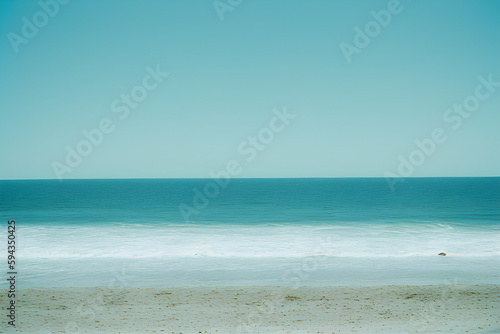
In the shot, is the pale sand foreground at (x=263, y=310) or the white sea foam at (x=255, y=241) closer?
the pale sand foreground at (x=263, y=310)

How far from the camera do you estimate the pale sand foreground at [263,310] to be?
8.06 metres

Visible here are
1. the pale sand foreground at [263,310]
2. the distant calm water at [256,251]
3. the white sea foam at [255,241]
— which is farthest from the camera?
the white sea foam at [255,241]

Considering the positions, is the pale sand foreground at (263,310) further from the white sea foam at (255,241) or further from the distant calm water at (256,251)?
the white sea foam at (255,241)

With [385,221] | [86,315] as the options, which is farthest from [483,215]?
[86,315]

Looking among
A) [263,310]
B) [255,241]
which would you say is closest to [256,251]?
[255,241]

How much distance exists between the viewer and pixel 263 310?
9.15 meters

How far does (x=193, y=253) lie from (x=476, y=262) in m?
12.2

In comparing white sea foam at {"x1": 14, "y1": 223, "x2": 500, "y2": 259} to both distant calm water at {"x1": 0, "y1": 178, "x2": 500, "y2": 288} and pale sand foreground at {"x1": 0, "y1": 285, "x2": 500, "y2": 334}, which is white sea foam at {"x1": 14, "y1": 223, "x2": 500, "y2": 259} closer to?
distant calm water at {"x1": 0, "y1": 178, "x2": 500, "y2": 288}

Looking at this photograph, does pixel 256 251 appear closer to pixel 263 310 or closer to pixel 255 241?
pixel 255 241

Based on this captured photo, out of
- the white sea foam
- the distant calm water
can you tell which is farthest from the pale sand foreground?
the white sea foam

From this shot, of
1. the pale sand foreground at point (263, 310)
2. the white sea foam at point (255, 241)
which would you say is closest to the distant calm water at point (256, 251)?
the white sea foam at point (255, 241)

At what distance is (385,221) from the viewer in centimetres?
3144

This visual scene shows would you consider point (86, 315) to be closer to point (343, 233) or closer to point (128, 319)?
point (128, 319)

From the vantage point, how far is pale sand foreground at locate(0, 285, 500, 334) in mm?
8062
